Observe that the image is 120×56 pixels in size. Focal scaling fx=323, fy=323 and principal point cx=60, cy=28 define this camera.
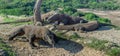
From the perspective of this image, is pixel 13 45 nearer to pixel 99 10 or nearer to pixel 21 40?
pixel 21 40

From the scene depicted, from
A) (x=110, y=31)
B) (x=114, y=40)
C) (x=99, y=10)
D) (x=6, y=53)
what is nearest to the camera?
(x=6, y=53)

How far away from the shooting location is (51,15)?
16781 mm

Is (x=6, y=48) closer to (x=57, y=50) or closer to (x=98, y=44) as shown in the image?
(x=57, y=50)

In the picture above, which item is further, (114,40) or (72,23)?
(72,23)

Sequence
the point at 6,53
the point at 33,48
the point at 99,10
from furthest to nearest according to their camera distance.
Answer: the point at 99,10 → the point at 33,48 → the point at 6,53

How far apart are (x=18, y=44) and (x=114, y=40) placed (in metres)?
3.90

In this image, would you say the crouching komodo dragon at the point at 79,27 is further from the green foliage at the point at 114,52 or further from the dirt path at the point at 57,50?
the green foliage at the point at 114,52

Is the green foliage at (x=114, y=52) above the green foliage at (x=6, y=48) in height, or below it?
below

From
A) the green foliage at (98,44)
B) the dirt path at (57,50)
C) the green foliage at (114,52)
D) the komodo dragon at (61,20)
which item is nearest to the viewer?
the green foliage at (114,52)

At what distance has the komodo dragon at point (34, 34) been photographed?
12.0 meters

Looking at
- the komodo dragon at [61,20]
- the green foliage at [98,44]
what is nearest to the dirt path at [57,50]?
the green foliage at [98,44]

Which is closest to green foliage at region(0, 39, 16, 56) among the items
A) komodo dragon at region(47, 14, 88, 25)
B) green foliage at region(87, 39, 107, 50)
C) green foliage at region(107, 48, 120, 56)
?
green foliage at region(87, 39, 107, 50)

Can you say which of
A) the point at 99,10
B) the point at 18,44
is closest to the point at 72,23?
the point at 18,44

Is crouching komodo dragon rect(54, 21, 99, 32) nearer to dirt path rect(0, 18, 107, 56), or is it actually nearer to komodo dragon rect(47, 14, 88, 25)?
komodo dragon rect(47, 14, 88, 25)
